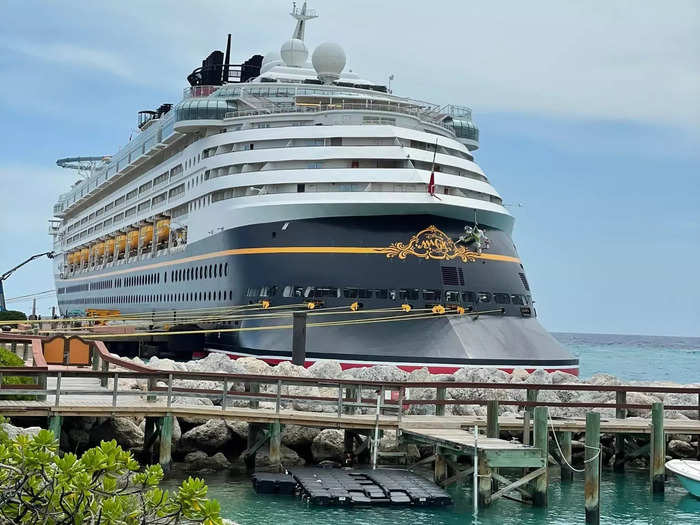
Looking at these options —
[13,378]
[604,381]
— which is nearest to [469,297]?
[604,381]

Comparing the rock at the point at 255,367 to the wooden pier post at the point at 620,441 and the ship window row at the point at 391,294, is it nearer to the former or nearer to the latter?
the ship window row at the point at 391,294

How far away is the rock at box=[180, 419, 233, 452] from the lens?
21828 mm

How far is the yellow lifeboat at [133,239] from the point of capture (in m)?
54.9

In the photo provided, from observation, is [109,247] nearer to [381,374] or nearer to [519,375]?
[519,375]

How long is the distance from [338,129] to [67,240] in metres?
55.9

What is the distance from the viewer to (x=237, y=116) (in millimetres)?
40750

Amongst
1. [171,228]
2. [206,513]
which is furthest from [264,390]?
[171,228]

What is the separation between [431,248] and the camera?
3266cm

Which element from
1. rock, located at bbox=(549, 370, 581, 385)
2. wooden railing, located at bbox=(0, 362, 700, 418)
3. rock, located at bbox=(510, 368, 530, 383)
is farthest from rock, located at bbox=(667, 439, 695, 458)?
rock, located at bbox=(510, 368, 530, 383)

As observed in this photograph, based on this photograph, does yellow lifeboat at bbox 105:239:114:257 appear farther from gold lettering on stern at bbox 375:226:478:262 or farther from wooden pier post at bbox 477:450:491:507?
wooden pier post at bbox 477:450:491:507

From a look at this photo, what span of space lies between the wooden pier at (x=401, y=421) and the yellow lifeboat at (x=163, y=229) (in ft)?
78.0

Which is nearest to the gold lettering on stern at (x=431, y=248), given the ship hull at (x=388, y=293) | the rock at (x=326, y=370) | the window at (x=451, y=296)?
the ship hull at (x=388, y=293)

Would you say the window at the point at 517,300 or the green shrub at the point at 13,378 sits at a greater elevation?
the window at the point at 517,300

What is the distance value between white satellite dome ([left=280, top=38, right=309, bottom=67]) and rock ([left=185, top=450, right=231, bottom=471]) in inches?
1259
